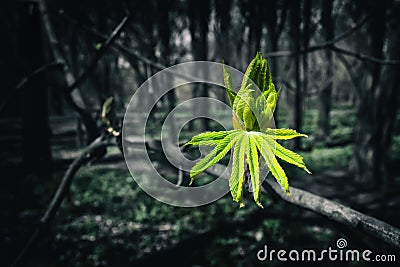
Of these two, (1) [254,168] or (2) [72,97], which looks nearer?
(1) [254,168]

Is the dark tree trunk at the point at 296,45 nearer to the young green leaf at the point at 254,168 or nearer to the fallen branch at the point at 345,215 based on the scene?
the fallen branch at the point at 345,215

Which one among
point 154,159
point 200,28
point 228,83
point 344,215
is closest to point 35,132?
point 154,159

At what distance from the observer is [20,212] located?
5.02 metres

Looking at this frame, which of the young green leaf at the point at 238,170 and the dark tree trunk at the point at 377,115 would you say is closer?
the young green leaf at the point at 238,170

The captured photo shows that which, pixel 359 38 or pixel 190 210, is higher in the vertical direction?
pixel 359 38

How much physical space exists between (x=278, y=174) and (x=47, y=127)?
24.5 ft

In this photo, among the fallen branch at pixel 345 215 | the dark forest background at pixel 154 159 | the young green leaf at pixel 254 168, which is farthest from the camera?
the dark forest background at pixel 154 159

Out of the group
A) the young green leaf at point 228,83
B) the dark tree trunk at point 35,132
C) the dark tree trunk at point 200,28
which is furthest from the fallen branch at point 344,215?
the dark tree trunk at point 35,132

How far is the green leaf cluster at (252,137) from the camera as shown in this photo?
0.42 metres

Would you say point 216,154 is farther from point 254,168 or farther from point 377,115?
point 377,115

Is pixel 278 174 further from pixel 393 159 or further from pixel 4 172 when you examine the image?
pixel 393 159

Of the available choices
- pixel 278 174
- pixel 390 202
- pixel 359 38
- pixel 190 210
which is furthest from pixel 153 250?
pixel 359 38

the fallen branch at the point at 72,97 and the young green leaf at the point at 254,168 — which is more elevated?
the fallen branch at the point at 72,97

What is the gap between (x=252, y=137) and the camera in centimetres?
44
